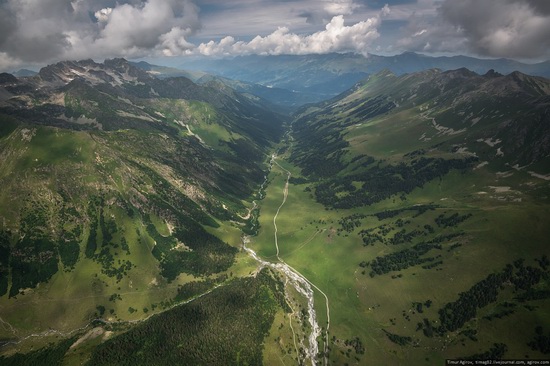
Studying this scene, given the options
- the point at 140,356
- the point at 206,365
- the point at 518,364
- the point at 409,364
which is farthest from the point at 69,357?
the point at 518,364

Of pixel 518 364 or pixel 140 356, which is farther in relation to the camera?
pixel 140 356

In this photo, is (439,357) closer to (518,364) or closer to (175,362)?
(518,364)

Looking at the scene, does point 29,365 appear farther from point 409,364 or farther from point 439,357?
point 439,357

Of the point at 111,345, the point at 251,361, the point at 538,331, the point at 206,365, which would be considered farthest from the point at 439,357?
the point at 111,345

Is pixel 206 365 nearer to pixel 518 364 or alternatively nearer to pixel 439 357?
pixel 439 357

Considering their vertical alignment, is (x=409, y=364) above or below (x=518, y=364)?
Result: below

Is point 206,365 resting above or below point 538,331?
below

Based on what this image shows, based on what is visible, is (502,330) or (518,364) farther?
(502,330)

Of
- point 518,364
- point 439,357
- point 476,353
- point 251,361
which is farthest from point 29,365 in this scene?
point 518,364
